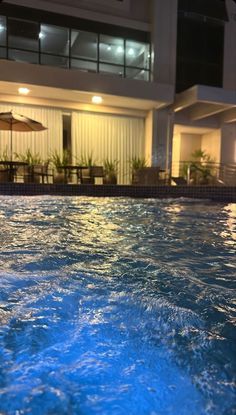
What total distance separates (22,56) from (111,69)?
303 centimetres

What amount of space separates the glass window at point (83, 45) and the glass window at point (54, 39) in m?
0.24

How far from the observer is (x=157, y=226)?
18.6 ft

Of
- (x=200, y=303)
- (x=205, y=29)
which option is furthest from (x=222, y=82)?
(x=200, y=303)

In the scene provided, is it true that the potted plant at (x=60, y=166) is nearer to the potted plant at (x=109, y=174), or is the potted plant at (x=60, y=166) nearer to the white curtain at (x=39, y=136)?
the white curtain at (x=39, y=136)

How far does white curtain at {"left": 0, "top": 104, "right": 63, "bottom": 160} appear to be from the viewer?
12484 millimetres

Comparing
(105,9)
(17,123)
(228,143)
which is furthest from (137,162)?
(105,9)

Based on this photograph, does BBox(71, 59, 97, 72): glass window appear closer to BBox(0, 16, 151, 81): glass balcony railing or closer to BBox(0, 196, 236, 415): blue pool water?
BBox(0, 16, 151, 81): glass balcony railing

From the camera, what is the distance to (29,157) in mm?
12055

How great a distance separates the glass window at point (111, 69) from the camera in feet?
43.1

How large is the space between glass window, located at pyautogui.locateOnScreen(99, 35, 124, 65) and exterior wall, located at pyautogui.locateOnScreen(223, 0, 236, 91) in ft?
14.9

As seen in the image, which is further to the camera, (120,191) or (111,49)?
(111,49)

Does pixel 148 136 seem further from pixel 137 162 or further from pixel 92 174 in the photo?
pixel 92 174

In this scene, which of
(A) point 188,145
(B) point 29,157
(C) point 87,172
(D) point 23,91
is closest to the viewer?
(D) point 23,91

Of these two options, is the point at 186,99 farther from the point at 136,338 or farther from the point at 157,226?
the point at 136,338
